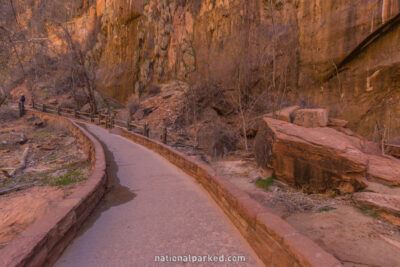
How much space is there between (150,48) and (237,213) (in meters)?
25.6

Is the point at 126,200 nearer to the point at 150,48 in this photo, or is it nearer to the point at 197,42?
the point at 197,42

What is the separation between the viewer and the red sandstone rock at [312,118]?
6.98 meters

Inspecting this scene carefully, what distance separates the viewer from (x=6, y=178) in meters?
7.92

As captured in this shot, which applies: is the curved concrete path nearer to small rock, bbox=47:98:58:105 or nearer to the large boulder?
the large boulder

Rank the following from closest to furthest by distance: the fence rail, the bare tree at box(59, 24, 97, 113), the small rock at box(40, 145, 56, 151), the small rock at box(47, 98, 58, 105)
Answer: the small rock at box(40, 145, 56, 151)
the fence rail
the bare tree at box(59, 24, 97, 113)
the small rock at box(47, 98, 58, 105)

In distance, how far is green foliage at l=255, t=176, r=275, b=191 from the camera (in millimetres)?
5853

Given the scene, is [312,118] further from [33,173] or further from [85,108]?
[85,108]

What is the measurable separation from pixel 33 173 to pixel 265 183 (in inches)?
356

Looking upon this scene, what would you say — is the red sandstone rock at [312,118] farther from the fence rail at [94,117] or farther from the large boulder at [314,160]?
the fence rail at [94,117]

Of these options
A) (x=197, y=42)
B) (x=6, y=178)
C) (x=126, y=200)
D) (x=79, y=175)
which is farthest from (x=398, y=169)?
(x=197, y=42)

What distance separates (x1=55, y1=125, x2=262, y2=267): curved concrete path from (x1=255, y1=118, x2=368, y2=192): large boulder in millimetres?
2551

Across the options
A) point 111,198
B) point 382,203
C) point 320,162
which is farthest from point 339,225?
point 111,198

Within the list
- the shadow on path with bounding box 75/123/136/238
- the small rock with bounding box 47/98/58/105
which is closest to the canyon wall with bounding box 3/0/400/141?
the shadow on path with bounding box 75/123/136/238

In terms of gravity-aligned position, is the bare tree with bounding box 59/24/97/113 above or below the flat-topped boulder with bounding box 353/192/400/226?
above
